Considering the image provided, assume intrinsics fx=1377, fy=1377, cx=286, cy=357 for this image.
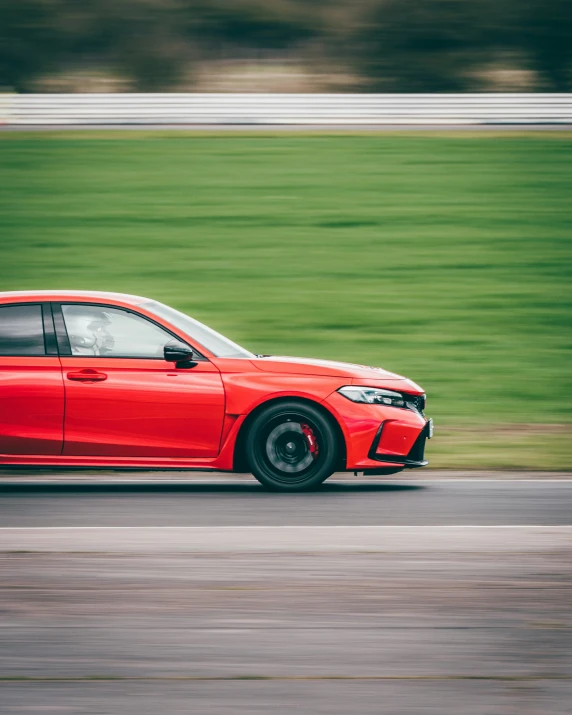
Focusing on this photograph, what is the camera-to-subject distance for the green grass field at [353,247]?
1541 centimetres

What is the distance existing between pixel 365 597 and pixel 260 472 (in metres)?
3.35

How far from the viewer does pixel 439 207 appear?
21.4 meters

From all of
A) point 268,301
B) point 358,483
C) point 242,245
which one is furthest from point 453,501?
point 242,245

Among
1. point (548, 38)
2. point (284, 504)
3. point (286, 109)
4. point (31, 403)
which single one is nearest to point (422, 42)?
point (548, 38)

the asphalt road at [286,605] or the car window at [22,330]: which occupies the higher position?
the car window at [22,330]

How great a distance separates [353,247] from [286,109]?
8120 mm

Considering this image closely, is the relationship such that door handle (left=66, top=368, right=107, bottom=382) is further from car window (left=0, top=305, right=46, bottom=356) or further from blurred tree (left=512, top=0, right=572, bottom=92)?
blurred tree (left=512, top=0, right=572, bottom=92)

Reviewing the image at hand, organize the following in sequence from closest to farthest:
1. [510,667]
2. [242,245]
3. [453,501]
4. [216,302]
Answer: [510,667]
[453,501]
[216,302]
[242,245]

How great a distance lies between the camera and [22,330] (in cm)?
998

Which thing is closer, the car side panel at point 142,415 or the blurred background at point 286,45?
the car side panel at point 142,415

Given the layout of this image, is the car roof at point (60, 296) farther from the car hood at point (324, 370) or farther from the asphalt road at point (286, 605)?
the asphalt road at point (286, 605)

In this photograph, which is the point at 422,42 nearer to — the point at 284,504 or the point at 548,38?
the point at 548,38

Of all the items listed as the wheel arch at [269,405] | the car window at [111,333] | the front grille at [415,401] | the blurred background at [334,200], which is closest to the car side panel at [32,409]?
the car window at [111,333]

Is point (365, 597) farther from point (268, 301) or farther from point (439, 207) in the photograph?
point (439, 207)
